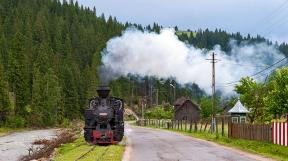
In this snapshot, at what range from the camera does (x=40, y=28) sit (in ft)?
600

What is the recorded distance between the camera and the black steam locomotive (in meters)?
40.5

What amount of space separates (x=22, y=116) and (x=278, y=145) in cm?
9181

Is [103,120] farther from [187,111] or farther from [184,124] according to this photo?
[187,111]

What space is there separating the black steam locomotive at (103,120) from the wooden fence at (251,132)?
9744 mm

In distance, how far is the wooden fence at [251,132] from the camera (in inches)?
1426

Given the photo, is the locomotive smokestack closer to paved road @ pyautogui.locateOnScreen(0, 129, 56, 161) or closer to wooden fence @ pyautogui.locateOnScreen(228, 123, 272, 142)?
paved road @ pyautogui.locateOnScreen(0, 129, 56, 161)

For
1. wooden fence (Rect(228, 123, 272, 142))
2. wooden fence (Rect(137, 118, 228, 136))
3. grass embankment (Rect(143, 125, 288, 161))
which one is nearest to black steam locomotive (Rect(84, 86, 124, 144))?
grass embankment (Rect(143, 125, 288, 161))

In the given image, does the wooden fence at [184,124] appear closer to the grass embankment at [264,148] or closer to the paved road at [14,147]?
the paved road at [14,147]

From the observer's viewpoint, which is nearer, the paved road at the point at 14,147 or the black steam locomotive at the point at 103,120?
the black steam locomotive at the point at 103,120

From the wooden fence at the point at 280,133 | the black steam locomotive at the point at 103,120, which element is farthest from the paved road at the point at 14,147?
the wooden fence at the point at 280,133

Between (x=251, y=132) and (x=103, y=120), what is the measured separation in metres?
11.1

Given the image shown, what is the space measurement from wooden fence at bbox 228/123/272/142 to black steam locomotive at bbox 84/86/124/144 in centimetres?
974

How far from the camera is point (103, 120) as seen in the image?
132 feet

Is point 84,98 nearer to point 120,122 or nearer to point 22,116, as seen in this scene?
point 22,116
